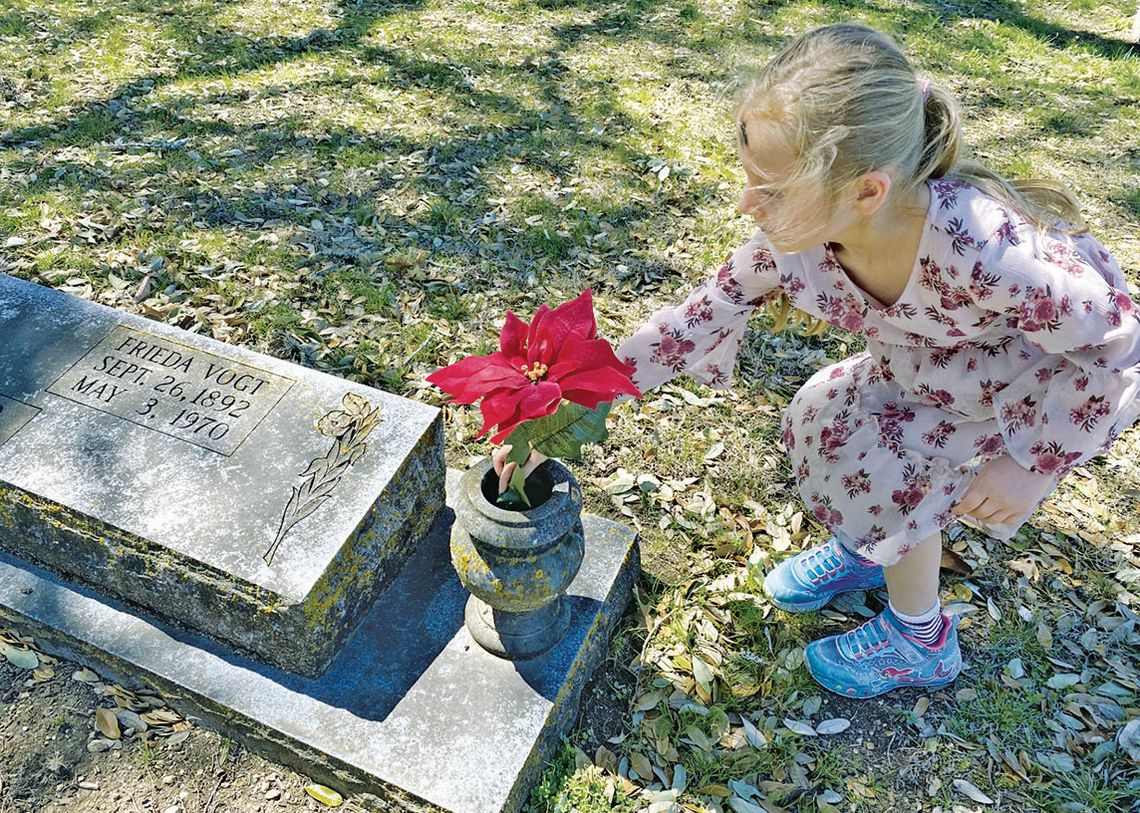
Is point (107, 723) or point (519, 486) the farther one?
point (107, 723)

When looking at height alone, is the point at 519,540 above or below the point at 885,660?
above

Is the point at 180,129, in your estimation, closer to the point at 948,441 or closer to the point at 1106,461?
the point at 948,441

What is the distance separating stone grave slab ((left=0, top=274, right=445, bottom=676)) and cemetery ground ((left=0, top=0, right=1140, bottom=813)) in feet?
1.52

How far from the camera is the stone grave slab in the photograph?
223cm

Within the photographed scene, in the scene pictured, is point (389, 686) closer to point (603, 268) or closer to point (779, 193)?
point (779, 193)

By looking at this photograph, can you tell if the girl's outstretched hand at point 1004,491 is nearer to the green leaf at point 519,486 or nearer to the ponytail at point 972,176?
the ponytail at point 972,176

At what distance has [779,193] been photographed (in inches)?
70.8

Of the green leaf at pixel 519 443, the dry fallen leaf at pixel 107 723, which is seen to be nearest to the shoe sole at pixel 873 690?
the green leaf at pixel 519 443

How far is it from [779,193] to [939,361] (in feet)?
2.23

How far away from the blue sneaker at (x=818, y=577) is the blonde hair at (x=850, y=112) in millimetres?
1256

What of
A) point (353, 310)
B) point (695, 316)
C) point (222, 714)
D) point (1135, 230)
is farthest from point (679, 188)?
point (222, 714)

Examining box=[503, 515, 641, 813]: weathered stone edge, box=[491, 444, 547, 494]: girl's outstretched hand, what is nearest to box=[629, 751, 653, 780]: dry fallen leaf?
box=[503, 515, 641, 813]: weathered stone edge

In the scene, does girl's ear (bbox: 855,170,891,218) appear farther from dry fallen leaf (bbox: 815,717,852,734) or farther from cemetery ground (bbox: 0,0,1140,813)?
dry fallen leaf (bbox: 815,717,852,734)

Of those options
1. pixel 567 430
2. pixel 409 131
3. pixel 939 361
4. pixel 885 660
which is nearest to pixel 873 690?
pixel 885 660
